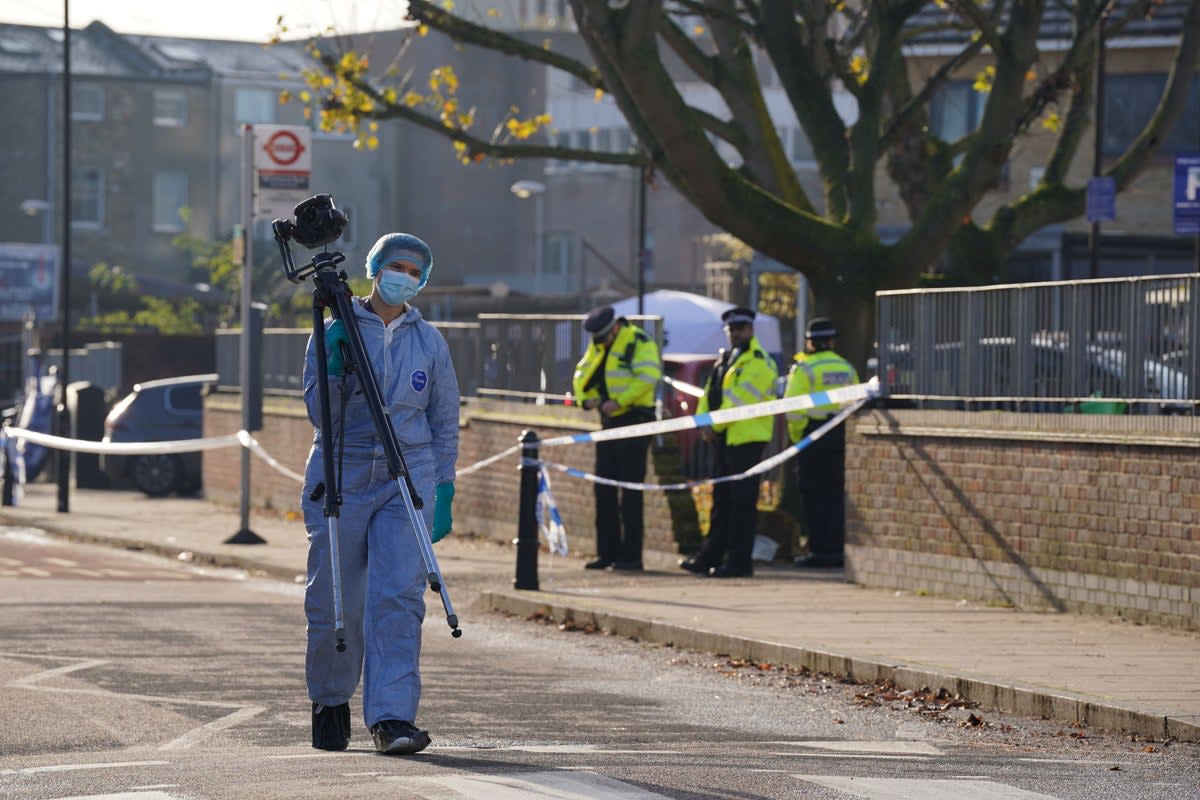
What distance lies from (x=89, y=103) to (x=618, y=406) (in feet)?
182

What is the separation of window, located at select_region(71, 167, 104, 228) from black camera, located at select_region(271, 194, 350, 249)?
63.0 m

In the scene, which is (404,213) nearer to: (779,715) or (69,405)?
(69,405)

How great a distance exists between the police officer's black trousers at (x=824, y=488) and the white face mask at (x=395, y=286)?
858 cm

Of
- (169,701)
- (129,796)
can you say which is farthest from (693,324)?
(129,796)

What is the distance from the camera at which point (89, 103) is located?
6912cm

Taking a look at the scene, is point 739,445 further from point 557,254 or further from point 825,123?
point 557,254

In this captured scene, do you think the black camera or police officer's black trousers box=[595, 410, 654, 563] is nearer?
the black camera

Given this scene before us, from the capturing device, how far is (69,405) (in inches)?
→ 1284

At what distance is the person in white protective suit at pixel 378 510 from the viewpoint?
7.98 metres

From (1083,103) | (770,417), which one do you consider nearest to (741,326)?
(770,417)

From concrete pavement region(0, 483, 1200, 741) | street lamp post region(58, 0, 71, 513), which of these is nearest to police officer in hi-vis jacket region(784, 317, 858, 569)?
concrete pavement region(0, 483, 1200, 741)

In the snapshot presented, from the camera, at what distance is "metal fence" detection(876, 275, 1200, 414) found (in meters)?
12.8

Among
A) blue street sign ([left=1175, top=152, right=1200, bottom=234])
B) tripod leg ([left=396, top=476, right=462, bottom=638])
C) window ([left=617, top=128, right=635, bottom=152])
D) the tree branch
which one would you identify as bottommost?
tripod leg ([left=396, top=476, right=462, bottom=638])

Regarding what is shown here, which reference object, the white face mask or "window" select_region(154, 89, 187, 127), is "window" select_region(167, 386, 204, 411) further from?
"window" select_region(154, 89, 187, 127)
